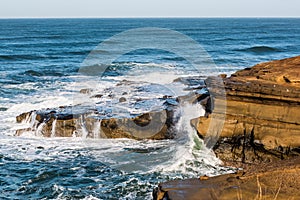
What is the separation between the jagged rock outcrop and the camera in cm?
587

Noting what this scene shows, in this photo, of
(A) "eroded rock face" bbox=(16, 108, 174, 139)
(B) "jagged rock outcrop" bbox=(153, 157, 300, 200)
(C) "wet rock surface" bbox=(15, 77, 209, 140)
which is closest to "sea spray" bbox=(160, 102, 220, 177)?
(C) "wet rock surface" bbox=(15, 77, 209, 140)

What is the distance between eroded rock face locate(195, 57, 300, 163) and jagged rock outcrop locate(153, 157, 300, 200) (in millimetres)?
3175

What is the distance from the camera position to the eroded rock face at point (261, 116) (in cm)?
951

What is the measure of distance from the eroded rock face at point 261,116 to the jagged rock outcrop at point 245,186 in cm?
318

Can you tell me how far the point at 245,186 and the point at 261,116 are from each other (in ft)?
13.4

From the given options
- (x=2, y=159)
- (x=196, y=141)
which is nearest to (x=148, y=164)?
(x=196, y=141)

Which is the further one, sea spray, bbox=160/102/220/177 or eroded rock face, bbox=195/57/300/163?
sea spray, bbox=160/102/220/177

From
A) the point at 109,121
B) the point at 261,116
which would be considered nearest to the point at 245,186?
the point at 261,116

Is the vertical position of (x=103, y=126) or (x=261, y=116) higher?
(x=261, y=116)

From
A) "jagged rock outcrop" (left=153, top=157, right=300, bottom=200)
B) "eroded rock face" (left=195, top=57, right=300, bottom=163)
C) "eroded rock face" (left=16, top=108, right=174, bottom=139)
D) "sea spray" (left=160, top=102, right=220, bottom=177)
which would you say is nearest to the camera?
"jagged rock outcrop" (left=153, top=157, right=300, bottom=200)

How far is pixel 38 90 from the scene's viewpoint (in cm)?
2102

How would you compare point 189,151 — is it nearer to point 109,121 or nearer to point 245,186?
point 109,121

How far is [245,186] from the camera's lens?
605cm

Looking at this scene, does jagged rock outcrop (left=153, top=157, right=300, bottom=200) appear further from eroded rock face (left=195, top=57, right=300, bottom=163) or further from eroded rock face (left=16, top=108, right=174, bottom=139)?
eroded rock face (left=16, top=108, right=174, bottom=139)
